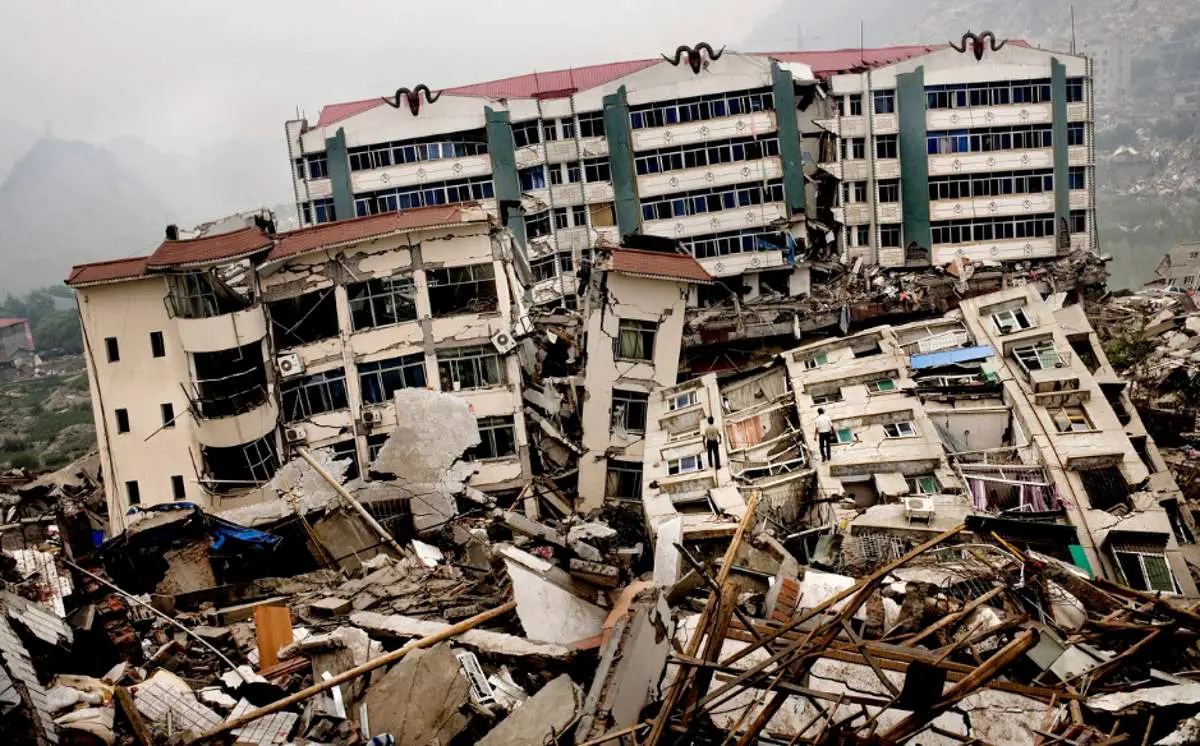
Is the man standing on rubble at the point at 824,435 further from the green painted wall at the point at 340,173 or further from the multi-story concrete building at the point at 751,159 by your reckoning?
the green painted wall at the point at 340,173

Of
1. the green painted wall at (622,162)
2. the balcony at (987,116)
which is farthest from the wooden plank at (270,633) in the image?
the balcony at (987,116)

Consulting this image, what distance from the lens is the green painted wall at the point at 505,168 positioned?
111 ft

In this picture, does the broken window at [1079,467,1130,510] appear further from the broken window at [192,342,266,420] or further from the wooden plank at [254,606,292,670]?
the broken window at [192,342,266,420]

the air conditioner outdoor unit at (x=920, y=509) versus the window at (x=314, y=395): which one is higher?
the window at (x=314, y=395)

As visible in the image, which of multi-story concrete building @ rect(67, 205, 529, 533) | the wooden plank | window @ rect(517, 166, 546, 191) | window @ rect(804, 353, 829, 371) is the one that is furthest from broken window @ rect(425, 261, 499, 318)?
the wooden plank

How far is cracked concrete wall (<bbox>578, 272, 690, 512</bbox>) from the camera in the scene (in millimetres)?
24750

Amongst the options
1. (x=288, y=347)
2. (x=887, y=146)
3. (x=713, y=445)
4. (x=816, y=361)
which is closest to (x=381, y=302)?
(x=288, y=347)

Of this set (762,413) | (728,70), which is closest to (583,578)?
(762,413)

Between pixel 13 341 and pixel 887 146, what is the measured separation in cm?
6605

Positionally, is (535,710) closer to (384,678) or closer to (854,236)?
(384,678)

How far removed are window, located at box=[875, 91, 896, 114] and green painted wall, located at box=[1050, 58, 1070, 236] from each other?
644cm

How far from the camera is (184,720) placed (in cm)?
852

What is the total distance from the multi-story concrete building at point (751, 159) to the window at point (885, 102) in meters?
0.06

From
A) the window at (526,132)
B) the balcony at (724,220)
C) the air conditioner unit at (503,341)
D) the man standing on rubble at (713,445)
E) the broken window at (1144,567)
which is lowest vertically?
the broken window at (1144,567)
